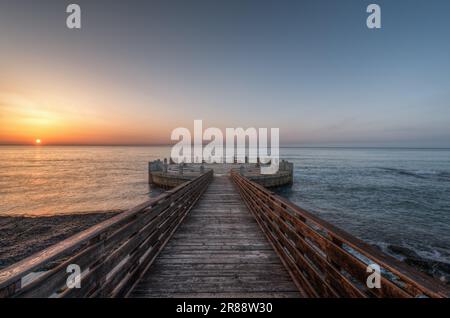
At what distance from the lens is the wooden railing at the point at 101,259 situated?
5.48 ft

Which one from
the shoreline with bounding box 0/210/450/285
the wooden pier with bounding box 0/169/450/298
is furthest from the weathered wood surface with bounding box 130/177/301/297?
the shoreline with bounding box 0/210/450/285

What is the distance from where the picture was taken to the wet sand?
10.0 metres

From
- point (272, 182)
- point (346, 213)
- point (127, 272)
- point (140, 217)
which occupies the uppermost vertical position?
point (140, 217)

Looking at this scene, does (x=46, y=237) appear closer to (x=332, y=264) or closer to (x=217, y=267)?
(x=217, y=267)

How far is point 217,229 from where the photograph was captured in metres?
6.43

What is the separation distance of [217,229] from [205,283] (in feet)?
9.26

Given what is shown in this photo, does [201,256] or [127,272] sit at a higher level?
[127,272]

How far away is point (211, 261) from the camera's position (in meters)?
4.38

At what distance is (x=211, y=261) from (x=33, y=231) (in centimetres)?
1365

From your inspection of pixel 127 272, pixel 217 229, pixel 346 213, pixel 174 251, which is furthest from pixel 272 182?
pixel 127 272

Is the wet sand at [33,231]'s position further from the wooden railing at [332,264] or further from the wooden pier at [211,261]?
the wooden railing at [332,264]

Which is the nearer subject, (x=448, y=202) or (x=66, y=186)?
(x=448, y=202)

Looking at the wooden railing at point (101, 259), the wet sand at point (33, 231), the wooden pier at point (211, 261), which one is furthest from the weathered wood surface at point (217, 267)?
the wet sand at point (33, 231)
